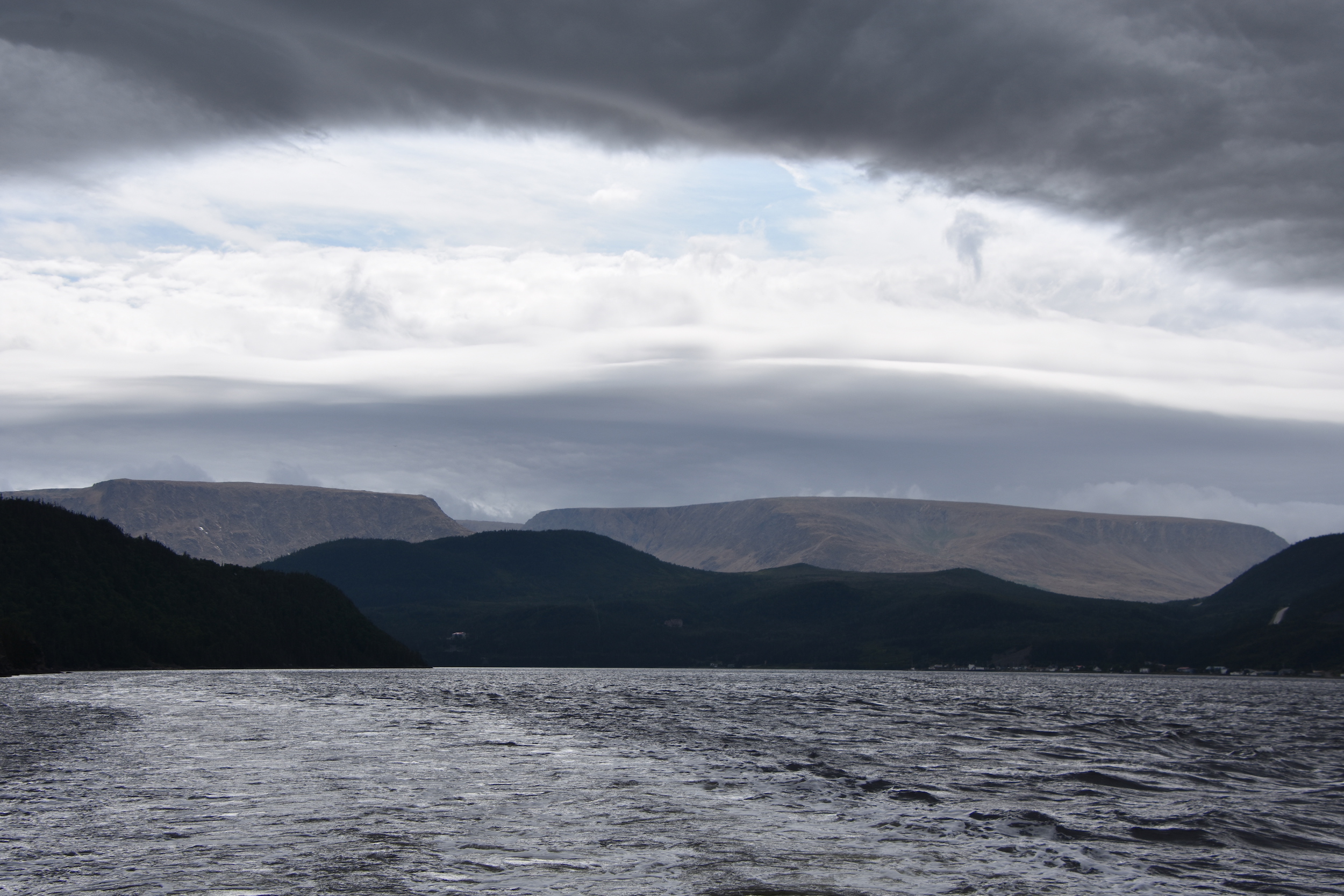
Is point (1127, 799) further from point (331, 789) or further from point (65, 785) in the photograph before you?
point (65, 785)

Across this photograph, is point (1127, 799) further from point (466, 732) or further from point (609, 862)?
point (466, 732)

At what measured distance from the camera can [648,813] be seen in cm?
6341

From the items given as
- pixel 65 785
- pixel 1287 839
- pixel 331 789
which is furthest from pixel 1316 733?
pixel 65 785

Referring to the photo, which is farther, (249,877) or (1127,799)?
(1127,799)

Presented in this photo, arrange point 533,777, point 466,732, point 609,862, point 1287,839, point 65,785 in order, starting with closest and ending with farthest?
point 609,862 → point 1287,839 → point 65,785 → point 533,777 → point 466,732

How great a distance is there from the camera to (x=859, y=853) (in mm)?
51219

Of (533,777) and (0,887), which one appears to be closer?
(0,887)

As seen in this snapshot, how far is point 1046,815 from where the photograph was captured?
2532 inches

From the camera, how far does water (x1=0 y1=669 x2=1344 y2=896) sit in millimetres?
44594

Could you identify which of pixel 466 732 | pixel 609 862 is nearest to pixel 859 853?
pixel 609 862

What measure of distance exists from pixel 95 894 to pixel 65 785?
1475 inches

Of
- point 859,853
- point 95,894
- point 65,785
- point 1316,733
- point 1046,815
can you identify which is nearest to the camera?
point 95,894

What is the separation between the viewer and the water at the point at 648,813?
44.6 meters

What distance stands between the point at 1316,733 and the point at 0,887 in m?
163
